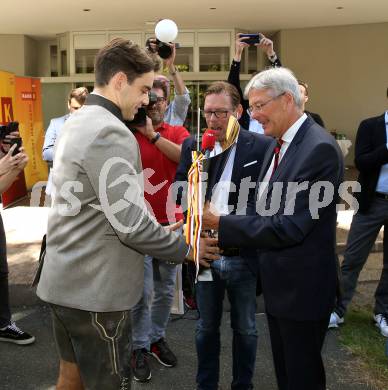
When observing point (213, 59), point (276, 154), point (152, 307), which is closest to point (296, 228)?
point (276, 154)

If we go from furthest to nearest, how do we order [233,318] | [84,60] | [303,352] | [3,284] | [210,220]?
1. [84,60]
2. [3,284]
3. [233,318]
4. [210,220]
5. [303,352]

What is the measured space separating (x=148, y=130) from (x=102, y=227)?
1.52 metres

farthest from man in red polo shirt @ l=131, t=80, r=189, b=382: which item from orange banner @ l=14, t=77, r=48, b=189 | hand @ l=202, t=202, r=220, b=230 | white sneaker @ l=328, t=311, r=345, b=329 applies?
orange banner @ l=14, t=77, r=48, b=189

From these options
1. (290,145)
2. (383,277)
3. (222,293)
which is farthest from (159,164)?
(383,277)

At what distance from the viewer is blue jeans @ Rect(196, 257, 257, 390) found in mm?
2943

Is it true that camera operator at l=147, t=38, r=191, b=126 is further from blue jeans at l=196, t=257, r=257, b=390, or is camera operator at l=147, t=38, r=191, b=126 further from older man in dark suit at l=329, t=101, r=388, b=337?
blue jeans at l=196, t=257, r=257, b=390

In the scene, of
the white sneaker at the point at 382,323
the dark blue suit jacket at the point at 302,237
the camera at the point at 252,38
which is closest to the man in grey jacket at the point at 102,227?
the dark blue suit jacket at the point at 302,237

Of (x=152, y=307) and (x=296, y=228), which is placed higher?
(x=296, y=228)

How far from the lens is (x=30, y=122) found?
451 inches

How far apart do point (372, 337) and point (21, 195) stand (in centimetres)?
806

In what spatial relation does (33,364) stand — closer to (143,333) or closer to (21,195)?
(143,333)

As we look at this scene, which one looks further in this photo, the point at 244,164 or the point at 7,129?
the point at 7,129

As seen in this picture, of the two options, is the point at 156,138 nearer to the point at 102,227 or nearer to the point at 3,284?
the point at 102,227

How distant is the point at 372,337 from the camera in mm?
4129
